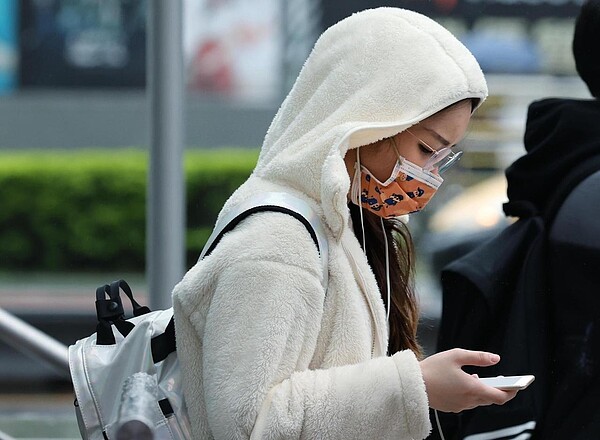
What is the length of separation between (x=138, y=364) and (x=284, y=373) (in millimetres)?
254

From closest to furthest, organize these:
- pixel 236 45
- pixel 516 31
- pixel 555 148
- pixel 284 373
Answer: pixel 284 373, pixel 555 148, pixel 516 31, pixel 236 45

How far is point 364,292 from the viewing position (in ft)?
5.87

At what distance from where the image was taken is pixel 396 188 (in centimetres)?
186

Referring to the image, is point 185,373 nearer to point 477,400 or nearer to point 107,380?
point 107,380

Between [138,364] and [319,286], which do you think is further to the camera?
[138,364]

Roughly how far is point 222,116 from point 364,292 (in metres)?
11.1

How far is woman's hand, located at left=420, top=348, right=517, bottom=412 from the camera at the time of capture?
5.45 feet

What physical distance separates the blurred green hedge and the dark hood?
28.3ft

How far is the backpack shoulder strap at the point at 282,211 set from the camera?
1706 millimetres

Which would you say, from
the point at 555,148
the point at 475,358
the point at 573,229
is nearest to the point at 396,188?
the point at 475,358

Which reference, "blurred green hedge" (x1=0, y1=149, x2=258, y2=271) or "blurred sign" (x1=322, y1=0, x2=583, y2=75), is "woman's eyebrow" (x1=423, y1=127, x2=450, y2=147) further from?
"blurred green hedge" (x1=0, y1=149, x2=258, y2=271)

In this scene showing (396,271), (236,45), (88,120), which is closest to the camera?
(396,271)

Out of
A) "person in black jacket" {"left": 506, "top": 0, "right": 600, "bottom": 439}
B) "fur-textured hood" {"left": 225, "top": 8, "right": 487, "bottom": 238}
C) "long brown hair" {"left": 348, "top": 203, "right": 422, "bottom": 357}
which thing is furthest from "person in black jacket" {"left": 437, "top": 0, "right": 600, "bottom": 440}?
"fur-textured hood" {"left": 225, "top": 8, "right": 487, "bottom": 238}

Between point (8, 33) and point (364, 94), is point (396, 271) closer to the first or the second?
point (364, 94)
